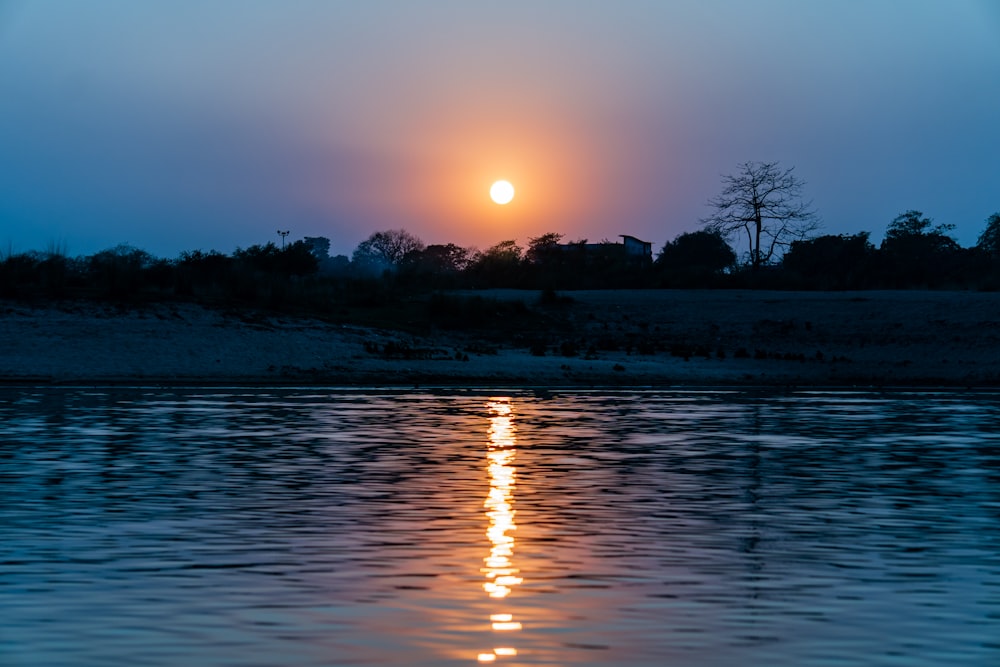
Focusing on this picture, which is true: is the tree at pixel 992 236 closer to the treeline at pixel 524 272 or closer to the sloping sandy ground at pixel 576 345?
the treeline at pixel 524 272

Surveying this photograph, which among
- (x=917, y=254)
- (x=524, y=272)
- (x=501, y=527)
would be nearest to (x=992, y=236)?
(x=917, y=254)

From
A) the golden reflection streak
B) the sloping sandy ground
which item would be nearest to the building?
the sloping sandy ground

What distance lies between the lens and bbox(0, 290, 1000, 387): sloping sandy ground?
33.3 m

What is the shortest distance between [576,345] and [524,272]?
112 ft

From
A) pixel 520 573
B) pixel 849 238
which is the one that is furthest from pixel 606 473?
pixel 849 238

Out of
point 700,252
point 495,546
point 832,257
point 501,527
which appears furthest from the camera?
point 700,252

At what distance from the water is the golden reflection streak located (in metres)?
0.03

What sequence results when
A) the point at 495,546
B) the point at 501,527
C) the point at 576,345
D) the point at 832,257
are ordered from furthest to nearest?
the point at 832,257 → the point at 576,345 → the point at 501,527 → the point at 495,546

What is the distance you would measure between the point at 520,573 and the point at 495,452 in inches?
306

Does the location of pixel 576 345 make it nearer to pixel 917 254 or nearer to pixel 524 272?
pixel 524 272

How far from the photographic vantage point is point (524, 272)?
75125 mm

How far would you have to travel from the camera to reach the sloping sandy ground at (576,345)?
109ft

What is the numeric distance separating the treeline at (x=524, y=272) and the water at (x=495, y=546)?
23.6 meters

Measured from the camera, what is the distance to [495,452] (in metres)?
16.7
